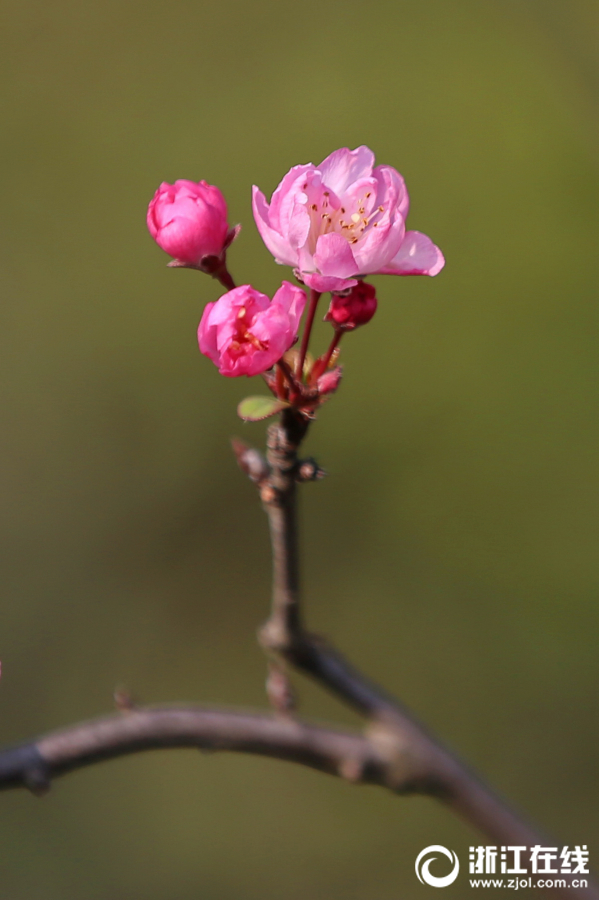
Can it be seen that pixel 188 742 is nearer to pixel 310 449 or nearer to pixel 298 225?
pixel 298 225

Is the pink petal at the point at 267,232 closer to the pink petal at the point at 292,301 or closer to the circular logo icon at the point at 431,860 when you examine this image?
the pink petal at the point at 292,301

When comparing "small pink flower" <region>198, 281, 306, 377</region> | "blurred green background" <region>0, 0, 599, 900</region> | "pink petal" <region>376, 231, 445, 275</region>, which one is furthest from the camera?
"blurred green background" <region>0, 0, 599, 900</region>

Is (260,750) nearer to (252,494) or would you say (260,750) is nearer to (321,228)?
(321,228)

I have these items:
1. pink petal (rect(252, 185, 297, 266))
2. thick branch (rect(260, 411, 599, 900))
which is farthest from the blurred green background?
pink petal (rect(252, 185, 297, 266))

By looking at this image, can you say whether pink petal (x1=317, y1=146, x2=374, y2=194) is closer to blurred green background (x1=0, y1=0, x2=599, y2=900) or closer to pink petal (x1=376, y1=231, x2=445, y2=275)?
pink petal (x1=376, y1=231, x2=445, y2=275)

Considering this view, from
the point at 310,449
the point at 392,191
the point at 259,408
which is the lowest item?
the point at 259,408

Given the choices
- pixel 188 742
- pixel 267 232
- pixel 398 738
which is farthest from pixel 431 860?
pixel 267 232

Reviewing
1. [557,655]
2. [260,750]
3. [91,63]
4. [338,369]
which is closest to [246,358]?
[338,369]
